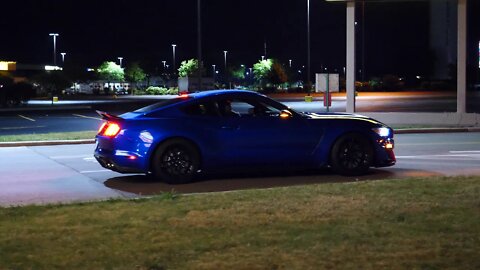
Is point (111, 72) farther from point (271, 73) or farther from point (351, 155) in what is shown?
point (351, 155)

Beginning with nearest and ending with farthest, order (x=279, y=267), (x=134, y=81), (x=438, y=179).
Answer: (x=279, y=267), (x=438, y=179), (x=134, y=81)

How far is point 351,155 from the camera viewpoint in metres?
11.7

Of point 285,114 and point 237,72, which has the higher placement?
point 237,72

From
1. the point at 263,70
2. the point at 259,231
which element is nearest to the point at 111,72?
the point at 263,70

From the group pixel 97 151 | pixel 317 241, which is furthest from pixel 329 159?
pixel 317 241

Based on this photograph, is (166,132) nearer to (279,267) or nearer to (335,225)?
(335,225)

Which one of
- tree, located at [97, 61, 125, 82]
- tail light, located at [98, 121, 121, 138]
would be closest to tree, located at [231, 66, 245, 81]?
tree, located at [97, 61, 125, 82]

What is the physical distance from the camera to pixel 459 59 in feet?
75.7

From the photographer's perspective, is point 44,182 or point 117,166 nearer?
point 117,166

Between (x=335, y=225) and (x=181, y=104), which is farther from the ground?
(x=181, y=104)

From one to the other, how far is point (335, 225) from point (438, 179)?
382cm

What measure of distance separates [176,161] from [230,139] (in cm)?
91

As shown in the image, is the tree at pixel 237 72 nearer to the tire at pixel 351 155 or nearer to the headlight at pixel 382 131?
the headlight at pixel 382 131

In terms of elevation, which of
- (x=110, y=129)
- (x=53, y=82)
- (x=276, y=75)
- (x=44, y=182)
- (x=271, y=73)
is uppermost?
(x=271, y=73)
